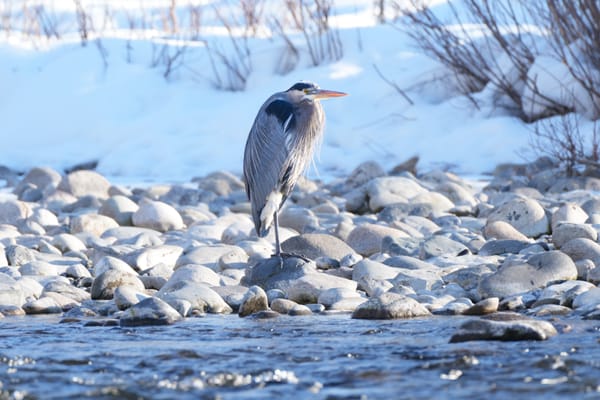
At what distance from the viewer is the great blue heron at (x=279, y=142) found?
240 inches

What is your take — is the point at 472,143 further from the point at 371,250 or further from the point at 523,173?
the point at 371,250

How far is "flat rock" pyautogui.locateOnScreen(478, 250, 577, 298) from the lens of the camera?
4828 mm

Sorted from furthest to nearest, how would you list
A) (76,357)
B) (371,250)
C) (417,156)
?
(417,156), (371,250), (76,357)

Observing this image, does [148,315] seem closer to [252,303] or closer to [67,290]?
[252,303]

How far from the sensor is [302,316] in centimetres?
460

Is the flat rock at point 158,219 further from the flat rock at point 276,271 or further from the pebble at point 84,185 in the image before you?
the flat rock at point 276,271

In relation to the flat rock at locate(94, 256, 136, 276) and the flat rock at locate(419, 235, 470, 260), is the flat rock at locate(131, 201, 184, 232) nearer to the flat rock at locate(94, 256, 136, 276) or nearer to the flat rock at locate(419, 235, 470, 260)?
the flat rock at locate(94, 256, 136, 276)

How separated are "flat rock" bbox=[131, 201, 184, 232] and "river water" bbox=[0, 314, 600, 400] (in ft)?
9.85

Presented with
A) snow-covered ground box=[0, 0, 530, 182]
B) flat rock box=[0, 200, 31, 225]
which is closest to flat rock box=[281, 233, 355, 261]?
flat rock box=[0, 200, 31, 225]

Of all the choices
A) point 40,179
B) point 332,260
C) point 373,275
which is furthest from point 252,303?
point 40,179

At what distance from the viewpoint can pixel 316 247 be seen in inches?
235

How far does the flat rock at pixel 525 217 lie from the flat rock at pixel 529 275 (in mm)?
1503

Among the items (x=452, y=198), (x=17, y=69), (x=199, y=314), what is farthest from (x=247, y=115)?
(x=199, y=314)

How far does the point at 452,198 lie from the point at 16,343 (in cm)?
502
